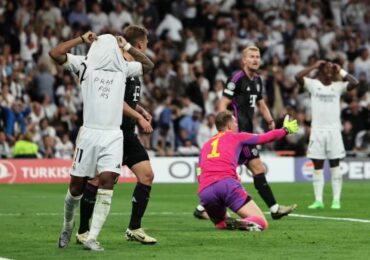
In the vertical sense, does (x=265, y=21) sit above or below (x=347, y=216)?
above

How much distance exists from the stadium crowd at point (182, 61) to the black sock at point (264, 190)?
12.7 metres

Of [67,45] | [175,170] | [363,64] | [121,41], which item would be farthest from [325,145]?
[363,64]

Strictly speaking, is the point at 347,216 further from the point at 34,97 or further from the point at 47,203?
the point at 34,97

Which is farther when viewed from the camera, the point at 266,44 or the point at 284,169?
the point at 266,44

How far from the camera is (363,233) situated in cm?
1372

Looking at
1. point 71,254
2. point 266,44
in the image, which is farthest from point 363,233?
point 266,44

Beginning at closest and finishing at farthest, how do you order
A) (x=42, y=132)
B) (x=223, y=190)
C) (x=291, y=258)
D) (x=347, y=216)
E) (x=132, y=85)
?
(x=291, y=258) → (x=132, y=85) → (x=223, y=190) → (x=347, y=216) → (x=42, y=132)

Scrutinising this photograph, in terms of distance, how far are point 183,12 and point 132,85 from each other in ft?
71.5

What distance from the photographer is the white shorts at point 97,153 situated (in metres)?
11.5

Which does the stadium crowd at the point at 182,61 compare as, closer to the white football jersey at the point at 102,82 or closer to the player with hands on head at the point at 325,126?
the player with hands on head at the point at 325,126

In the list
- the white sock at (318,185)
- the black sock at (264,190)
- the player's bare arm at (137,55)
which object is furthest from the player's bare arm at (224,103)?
the player's bare arm at (137,55)

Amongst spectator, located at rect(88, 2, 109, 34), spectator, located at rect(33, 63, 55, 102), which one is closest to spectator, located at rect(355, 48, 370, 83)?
spectator, located at rect(88, 2, 109, 34)

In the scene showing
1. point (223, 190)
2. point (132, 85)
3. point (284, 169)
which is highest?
point (132, 85)

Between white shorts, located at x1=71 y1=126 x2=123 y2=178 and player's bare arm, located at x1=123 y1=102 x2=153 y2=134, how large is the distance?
2.68 ft
